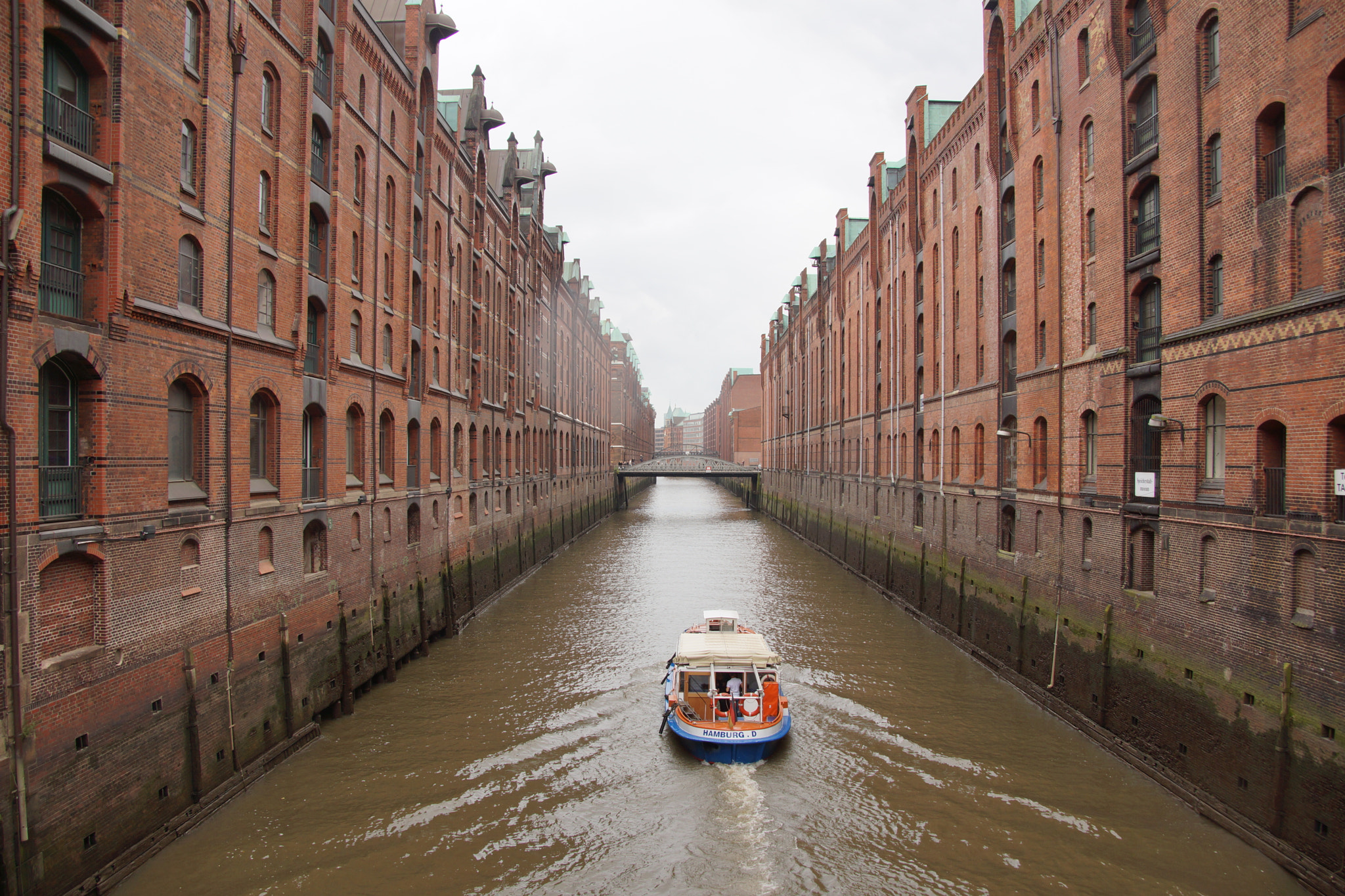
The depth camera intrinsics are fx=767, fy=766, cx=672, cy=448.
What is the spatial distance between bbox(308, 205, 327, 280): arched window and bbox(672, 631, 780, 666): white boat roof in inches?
477

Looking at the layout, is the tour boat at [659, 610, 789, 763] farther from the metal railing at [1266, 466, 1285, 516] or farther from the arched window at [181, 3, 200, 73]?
the arched window at [181, 3, 200, 73]

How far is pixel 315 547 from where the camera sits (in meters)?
17.4

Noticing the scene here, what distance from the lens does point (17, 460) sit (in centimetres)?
924

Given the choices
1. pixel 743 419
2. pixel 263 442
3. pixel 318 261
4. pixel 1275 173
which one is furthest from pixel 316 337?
pixel 743 419

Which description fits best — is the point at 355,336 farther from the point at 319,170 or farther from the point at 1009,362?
the point at 1009,362

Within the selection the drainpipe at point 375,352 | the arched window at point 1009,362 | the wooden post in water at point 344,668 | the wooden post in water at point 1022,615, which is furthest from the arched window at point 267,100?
the wooden post in water at point 1022,615

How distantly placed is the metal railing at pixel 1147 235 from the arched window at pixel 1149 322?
72 cm

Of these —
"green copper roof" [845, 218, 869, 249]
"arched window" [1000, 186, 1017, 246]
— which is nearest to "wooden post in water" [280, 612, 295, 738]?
"arched window" [1000, 186, 1017, 246]

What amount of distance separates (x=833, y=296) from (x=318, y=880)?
151 feet

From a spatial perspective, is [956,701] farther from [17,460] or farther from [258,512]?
→ [17,460]

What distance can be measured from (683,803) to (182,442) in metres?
10.6

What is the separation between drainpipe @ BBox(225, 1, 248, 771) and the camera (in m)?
13.5

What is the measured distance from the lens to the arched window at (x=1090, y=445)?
1800 centimetres

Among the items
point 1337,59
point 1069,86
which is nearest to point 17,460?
point 1337,59
